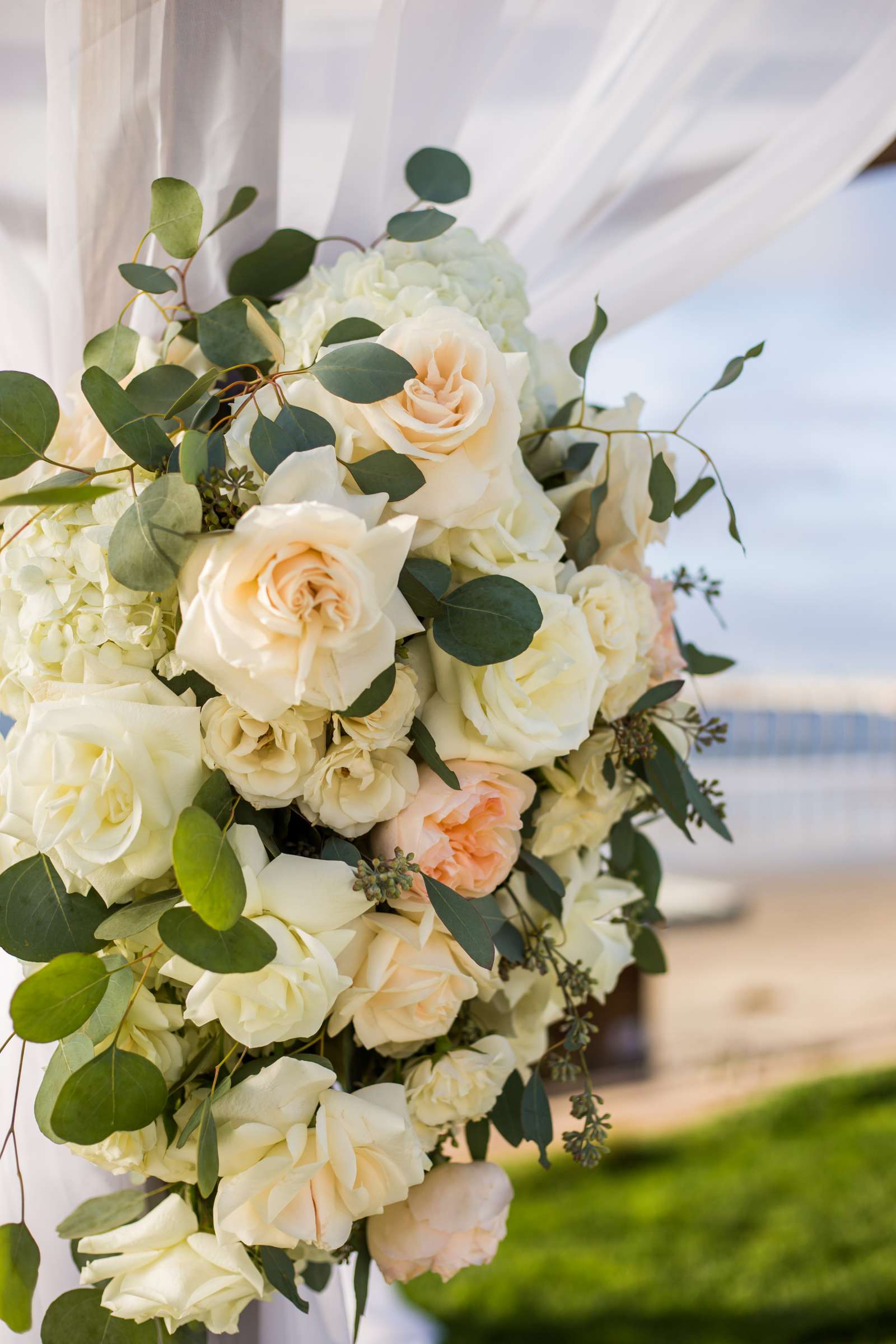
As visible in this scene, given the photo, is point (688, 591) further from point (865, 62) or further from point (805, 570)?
point (805, 570)

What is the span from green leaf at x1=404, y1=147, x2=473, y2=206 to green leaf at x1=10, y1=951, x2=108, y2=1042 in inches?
20.4

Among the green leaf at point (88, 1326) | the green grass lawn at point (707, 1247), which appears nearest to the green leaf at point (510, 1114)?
the green leaf at point (88, 1326)

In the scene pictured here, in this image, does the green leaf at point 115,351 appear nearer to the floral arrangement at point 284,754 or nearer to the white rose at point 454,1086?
the floral arrangement at point 284,754

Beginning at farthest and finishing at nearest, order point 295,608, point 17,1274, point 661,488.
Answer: point 661,488
point 17,1274
point 295,608

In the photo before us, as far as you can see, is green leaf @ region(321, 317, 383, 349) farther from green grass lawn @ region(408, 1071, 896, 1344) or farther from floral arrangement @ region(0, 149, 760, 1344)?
green grass lawn @ region(408, 1071, 896, 1344)

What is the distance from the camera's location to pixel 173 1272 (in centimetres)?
50

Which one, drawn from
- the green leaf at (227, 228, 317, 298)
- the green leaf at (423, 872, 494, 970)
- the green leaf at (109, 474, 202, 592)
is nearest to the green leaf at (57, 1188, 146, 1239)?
the green leaf at (423, 872, 494, 970)

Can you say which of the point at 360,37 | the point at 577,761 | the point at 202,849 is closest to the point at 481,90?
the point at 360,37

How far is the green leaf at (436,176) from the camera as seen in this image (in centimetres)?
68

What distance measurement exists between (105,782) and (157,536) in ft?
0.37

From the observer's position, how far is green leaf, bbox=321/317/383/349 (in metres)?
0.53

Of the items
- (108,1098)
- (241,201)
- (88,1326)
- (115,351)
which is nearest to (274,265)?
(241,201)

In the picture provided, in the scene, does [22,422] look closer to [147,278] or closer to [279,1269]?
[147,278]

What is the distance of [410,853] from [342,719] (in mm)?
74
